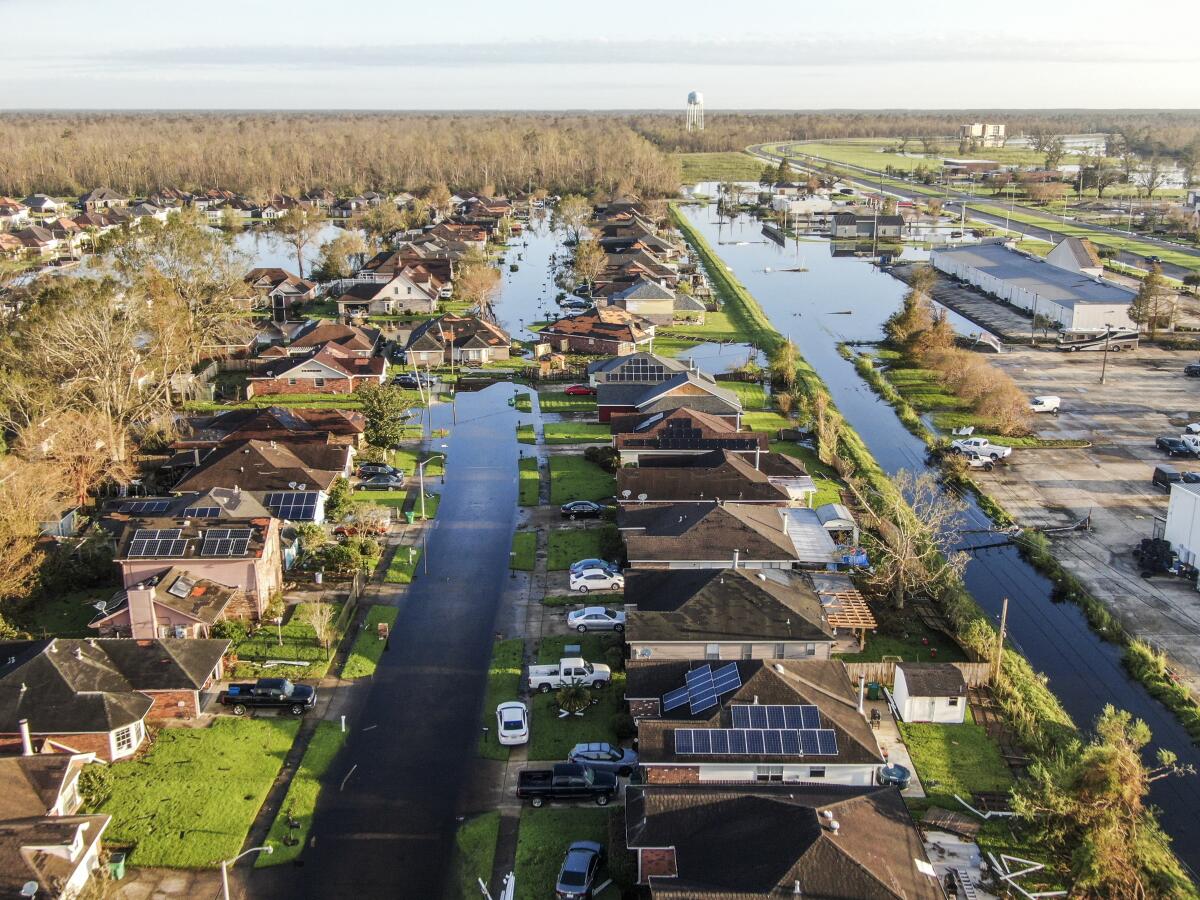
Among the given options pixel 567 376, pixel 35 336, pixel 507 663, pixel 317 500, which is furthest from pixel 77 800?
pixel 567 376

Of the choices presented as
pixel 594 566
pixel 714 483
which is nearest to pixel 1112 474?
pixel 714 483

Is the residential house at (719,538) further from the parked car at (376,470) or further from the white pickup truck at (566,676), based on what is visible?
Result: the parked car at (376,470)

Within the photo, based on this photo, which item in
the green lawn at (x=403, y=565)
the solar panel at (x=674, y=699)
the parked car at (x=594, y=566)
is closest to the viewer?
the solar panel at (x=674, y=699)

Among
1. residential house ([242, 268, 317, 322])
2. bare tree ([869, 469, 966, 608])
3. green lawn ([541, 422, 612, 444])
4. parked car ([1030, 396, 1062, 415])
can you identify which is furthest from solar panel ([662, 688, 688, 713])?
residential house ([242, 268, 317, 322])

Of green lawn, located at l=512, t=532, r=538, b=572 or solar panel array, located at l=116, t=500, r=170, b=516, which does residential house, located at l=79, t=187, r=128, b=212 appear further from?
green lawn, located at l=512, t=532, r=538, b=572

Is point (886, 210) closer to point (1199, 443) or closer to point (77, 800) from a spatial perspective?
point (1199, 443)

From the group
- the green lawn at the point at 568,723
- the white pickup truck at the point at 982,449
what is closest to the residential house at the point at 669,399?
the white pickup truck at the point at 982,449
